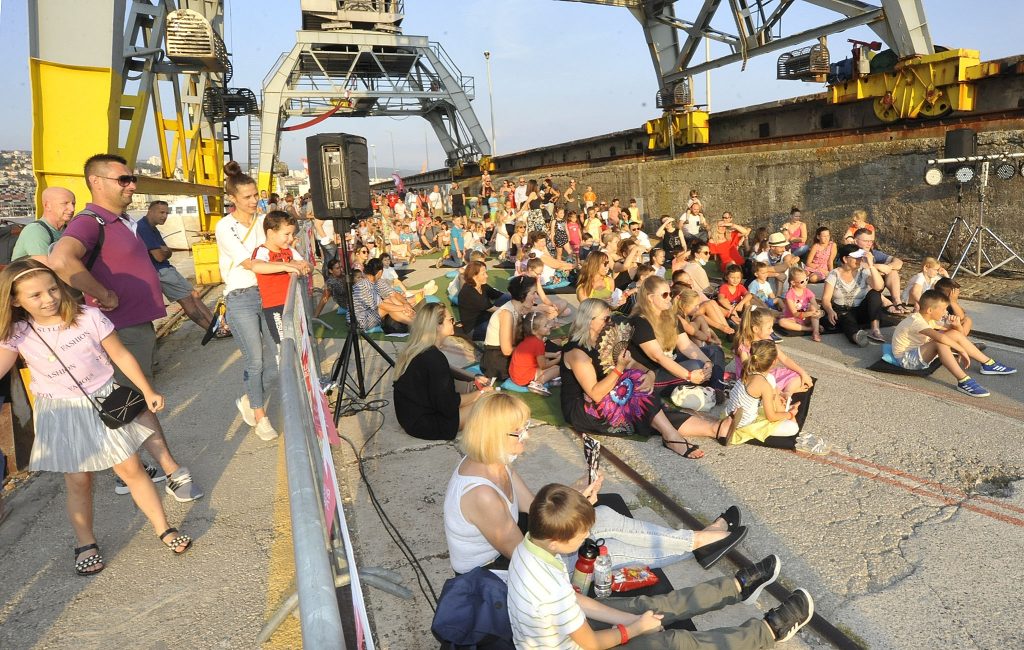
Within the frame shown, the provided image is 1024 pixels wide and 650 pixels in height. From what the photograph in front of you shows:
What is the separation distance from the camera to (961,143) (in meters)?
9.97

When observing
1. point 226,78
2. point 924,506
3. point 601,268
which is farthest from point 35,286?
point 226,78

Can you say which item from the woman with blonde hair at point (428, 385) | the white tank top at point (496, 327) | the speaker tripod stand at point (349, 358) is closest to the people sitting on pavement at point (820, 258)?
the white tank top at point (496, 327)

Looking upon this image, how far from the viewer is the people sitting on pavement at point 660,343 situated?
5.55 metres

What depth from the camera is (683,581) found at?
10.8 feet

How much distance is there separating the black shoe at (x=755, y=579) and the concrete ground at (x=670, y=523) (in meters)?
0.09

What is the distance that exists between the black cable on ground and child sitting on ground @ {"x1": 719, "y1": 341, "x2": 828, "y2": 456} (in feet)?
8.75

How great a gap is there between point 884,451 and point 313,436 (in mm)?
4153

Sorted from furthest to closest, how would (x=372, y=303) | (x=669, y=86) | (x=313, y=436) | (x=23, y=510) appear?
(x=669, y=86)
(x=372, y=303)
(x=23, y=510)
(x=313, y=436)

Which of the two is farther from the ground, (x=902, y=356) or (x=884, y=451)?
(x=902, y=356)

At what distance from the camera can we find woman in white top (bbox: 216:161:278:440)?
204 inches

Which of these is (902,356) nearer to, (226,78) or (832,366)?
(832,366)

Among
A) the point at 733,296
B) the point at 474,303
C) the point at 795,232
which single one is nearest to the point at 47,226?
the point at 474,303

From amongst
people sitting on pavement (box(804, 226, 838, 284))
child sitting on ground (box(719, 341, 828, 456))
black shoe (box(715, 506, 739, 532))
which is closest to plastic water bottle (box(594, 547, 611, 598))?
black shoe (box(715, 506, 739, 532))

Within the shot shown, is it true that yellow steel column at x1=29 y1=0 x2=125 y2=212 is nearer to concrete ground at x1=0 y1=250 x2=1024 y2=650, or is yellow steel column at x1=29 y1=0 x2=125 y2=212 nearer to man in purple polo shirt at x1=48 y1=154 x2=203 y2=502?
man in purple polo shirt at x1=48 y1=154 x2=203 y2=502
